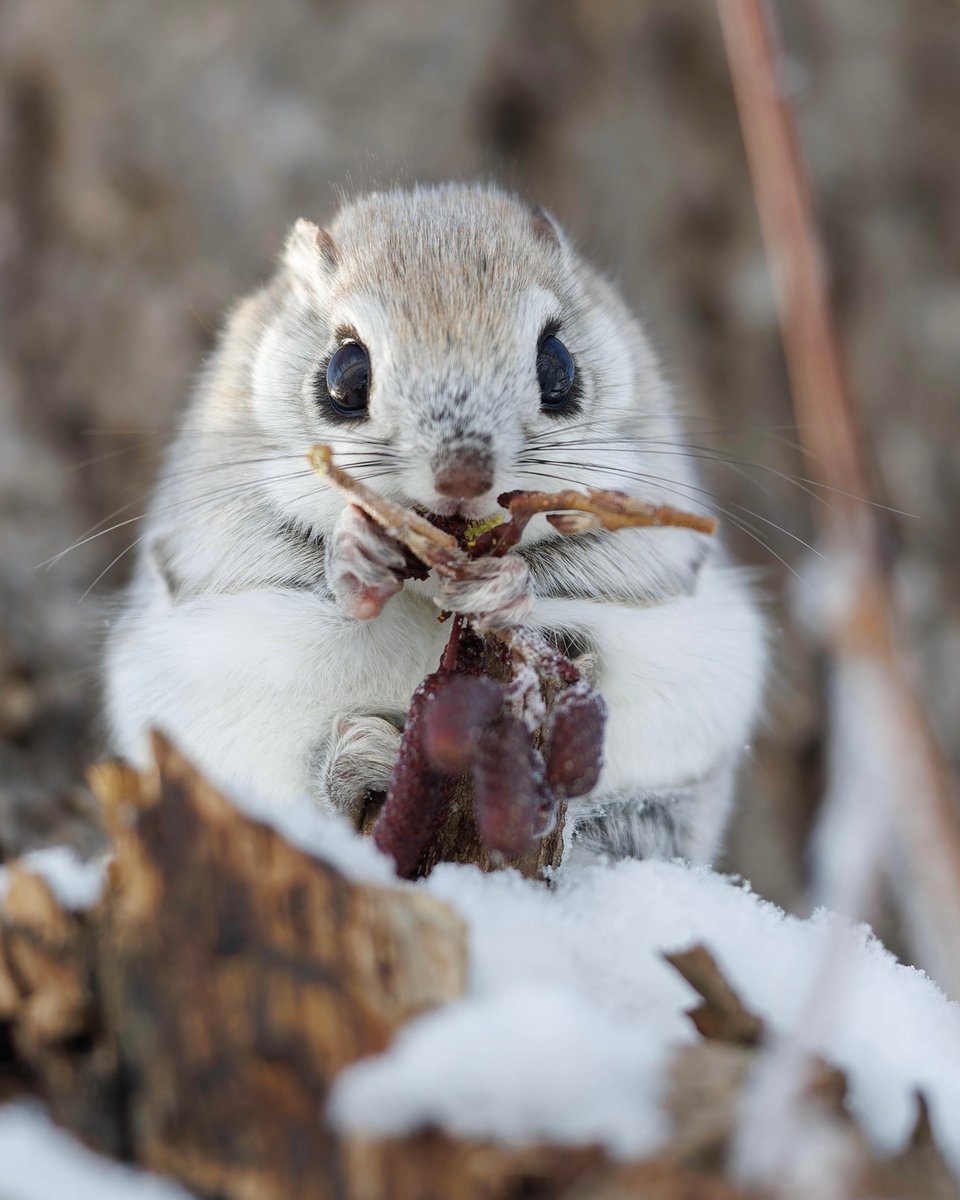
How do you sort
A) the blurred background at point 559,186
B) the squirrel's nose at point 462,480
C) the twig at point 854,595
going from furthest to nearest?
the blurred background at point 559,186, the squirrel's nose at point 462,480, the twig at point 854,595

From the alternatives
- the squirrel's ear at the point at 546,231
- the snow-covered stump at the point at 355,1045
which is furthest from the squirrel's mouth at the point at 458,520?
the squirrel's ear at the point at 546,231

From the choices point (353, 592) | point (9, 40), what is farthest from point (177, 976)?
point (9, 40)

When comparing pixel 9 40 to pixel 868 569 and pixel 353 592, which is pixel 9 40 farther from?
pixel 868 569

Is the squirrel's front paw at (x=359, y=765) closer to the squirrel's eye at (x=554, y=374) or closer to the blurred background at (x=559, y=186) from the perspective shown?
the squirrel's eye at (x=554, y=374)

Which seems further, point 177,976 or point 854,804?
point 177,976

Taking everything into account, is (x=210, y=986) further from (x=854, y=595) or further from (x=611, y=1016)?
(x=854, y=595)

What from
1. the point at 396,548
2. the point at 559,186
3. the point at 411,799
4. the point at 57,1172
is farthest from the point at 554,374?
the point at 559,186
